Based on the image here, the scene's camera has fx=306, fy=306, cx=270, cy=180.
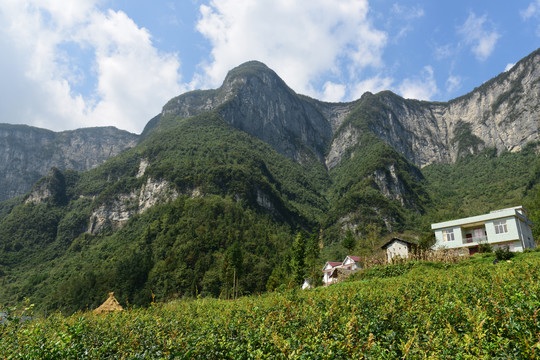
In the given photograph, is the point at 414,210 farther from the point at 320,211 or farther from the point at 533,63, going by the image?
the point at 533,63

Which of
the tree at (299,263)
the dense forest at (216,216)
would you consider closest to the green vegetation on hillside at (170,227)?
the dense forest at (216,216)

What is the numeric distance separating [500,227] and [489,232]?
1.26 meters

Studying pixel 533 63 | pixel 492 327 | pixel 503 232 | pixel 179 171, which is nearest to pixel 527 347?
pixel 492 327

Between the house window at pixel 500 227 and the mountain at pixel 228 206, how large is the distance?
2082cm

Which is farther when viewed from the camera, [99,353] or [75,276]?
[75,276]

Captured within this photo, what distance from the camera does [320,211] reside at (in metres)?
156

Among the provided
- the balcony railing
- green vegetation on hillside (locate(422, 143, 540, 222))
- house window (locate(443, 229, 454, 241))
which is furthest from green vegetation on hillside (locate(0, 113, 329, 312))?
green vegetation on hillside (locate(422, 143, 540, 222))

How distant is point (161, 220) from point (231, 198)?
25.8 meters

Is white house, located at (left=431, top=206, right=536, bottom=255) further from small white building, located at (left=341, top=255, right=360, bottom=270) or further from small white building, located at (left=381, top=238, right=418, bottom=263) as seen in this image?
small white building, located at (left=341, top=255, right=360, bottom=270)

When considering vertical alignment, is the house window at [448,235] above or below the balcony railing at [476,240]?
above

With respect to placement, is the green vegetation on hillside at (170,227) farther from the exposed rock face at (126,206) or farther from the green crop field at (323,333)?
the green crop field at (323,333)

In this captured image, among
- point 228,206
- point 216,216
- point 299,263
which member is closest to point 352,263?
point 299,263

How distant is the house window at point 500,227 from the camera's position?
1380 inches

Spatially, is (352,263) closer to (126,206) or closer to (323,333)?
(323,333)
